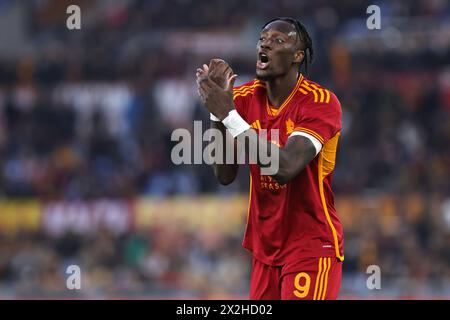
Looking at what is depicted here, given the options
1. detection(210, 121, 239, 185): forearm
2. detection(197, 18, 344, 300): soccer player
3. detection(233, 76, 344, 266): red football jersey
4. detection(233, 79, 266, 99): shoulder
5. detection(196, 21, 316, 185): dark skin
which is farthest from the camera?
Answer: detection(233, 79, 266, 99): shoulder

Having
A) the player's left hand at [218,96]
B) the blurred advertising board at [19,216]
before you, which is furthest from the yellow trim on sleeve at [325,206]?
the blurred advertising board at [19,216]

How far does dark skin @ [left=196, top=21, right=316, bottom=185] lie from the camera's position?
5.93 meters

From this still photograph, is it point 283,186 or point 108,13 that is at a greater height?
point 108,13

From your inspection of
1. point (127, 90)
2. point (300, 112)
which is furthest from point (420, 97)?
point (300, 112)

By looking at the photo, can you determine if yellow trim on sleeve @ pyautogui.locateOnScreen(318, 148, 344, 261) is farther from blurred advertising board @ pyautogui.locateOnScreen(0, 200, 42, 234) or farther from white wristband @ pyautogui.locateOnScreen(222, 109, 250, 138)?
blurred advertising board @ pyautogui.locateOnScreen(0, 200, 42, 234)

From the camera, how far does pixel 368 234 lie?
1458 cm

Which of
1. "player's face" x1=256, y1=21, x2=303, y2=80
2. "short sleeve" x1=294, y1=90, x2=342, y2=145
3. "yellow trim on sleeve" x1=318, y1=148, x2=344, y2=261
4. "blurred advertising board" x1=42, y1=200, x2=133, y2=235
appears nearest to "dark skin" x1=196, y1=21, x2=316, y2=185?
"player's face" x1=256, y1=21, x2=303, y2=80

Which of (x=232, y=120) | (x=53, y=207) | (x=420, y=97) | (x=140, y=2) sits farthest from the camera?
(x=140, y=2)

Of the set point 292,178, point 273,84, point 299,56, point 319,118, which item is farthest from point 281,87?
point 292,178

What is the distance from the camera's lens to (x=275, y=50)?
626 centimetres

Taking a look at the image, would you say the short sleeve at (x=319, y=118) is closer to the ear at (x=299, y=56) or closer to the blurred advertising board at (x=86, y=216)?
the ear at (x=299, y=56)

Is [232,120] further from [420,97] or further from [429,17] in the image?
[429,17]

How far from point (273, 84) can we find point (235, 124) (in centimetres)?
59

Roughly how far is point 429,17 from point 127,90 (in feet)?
18.8
